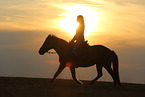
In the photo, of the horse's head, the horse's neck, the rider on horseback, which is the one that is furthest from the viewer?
the horse's head

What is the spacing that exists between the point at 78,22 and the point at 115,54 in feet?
8.30

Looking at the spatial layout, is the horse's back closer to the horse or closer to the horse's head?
the horse

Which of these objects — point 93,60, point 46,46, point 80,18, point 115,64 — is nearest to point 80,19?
point 80,18

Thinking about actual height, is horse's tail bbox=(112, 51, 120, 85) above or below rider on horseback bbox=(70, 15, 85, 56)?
below

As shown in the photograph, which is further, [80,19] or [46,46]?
[46,46]

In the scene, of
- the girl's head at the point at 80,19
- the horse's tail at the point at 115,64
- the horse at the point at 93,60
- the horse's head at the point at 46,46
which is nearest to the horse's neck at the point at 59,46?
the horse at the point at 93,60

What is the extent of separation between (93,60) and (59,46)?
1826mm

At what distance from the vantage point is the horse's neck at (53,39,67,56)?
14750mm

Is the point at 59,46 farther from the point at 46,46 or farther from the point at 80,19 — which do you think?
the point at 80,19

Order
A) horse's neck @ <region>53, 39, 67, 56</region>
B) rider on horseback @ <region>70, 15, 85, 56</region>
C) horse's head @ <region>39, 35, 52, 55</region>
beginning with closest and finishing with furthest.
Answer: rider on horseback @ <region>70, 15, 85, 56</region> → horse's neck @ <region>53, 39, 67, 56</region> → horse's head @ <region>39, 35, 52, 55</region>

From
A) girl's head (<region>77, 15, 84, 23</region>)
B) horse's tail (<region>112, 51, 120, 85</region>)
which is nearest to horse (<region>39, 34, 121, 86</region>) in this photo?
horse's tail (<region>112, 51, 120, 85</region>)

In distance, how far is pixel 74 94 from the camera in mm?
9617

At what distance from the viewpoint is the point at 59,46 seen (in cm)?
1484

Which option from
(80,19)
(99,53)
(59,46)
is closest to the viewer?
(80,19)
